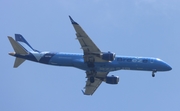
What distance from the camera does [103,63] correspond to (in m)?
78.8

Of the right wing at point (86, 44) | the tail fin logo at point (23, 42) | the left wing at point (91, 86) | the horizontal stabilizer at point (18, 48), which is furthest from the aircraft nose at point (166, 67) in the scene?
the horizontal stabilizer at point (18, 48)

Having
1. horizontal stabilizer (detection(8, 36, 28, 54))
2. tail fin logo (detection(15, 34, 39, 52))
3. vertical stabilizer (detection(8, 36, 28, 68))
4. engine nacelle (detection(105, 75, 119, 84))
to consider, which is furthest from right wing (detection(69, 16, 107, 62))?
tail fin logo (detection(15, 34, 39, 52))

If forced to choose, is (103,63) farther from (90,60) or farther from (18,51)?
(18,51)

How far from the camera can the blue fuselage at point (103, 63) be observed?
78.5 metres

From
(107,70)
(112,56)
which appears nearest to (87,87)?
(107,70)

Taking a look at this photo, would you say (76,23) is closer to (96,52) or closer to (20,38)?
(96,52)

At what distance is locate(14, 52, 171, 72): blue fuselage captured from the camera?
258 ft

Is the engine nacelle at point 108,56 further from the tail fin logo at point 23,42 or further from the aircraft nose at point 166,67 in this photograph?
the tail fin logo at point 23,42

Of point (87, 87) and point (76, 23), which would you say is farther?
point (87, 87)

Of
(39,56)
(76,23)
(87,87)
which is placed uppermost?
(76,23)

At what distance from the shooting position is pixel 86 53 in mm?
77062

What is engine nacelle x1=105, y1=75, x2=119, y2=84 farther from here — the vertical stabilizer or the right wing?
the vertical stabilizer

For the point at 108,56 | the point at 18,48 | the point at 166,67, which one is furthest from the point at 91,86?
the point at 18,48

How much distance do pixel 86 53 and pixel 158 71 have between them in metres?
15.1
